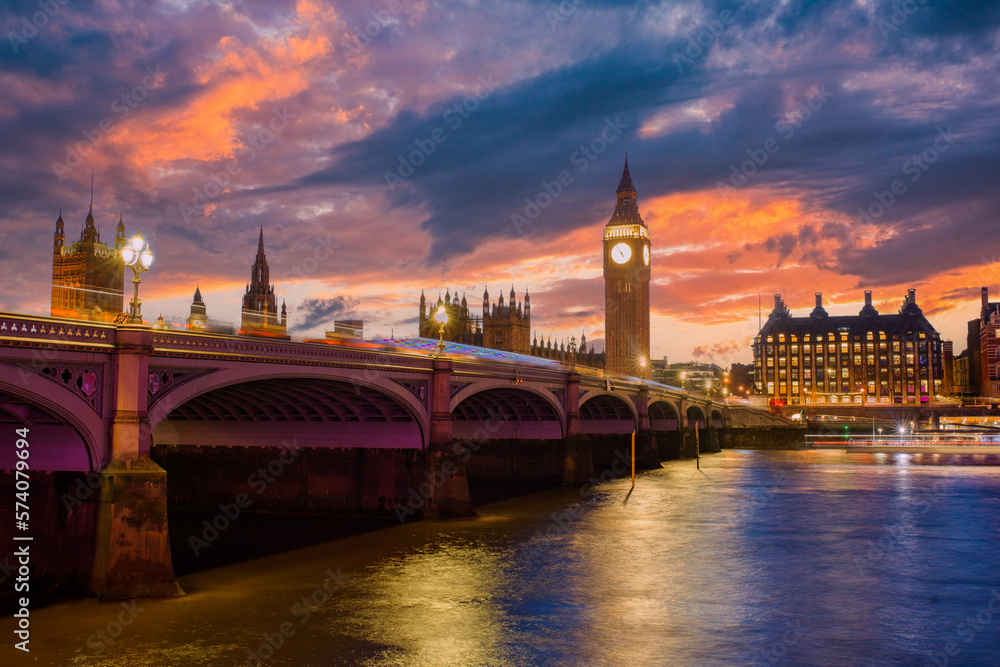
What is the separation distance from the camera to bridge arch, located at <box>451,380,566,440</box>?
5484 cm

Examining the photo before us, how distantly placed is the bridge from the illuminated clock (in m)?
111

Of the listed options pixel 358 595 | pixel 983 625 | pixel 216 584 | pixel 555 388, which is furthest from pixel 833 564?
pixel 555 388

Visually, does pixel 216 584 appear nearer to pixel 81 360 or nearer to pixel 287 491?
pixel 81 360

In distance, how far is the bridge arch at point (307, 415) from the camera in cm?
3447

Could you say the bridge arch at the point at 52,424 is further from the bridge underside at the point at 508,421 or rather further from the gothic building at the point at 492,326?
the gothic building at the point at 492,326

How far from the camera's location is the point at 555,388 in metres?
55.9

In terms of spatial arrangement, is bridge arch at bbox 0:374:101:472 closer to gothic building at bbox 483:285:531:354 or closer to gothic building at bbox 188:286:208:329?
gothic building at bbox 188:286:208:329

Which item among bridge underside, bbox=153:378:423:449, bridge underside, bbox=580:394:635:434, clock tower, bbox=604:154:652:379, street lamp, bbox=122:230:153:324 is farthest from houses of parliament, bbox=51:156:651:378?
street lamp, bbox=122:230:153:324

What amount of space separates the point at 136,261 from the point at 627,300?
166 metres

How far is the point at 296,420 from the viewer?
133ft

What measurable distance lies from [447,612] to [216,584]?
7934 millimetres

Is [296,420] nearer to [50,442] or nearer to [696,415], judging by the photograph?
[50,442]

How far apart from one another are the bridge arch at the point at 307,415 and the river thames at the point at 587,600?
5.08 meters

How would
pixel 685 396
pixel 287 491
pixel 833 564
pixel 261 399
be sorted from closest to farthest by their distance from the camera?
pixel 833 564 < pixel 261 399 < pixel 287 491 < pixel 685 396
